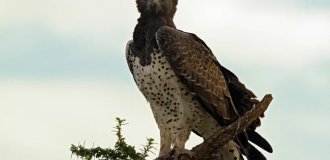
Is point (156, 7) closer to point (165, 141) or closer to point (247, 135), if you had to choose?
point (165, 141)

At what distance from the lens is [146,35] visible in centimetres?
1143

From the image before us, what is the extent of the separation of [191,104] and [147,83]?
1.95 feet

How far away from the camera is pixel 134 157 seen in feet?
30.7

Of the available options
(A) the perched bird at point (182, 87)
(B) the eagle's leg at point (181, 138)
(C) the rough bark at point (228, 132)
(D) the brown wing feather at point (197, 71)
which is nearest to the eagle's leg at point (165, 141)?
(A) the perched bird at point (182, 87)

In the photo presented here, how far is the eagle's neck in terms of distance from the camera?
11.1 m

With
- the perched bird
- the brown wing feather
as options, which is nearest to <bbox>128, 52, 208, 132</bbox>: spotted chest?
the perched bird

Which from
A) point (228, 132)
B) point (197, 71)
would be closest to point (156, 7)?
point (197, 71)

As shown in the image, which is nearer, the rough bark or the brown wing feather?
the rough bark

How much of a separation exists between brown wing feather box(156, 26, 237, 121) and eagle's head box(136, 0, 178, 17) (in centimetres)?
33

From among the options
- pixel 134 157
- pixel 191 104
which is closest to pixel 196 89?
pixel 191 104

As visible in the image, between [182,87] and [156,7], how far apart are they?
46.1 inches

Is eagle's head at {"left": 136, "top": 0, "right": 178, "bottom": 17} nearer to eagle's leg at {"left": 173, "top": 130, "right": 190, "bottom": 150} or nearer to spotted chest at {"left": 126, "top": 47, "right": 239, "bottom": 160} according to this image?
spotted chest at {"left": 126, "top": 47, "right": 239, "bottom": 160}

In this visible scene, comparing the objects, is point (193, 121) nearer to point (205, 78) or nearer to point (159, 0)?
point (205, 78)

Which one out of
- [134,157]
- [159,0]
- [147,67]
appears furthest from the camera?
[159,0]
